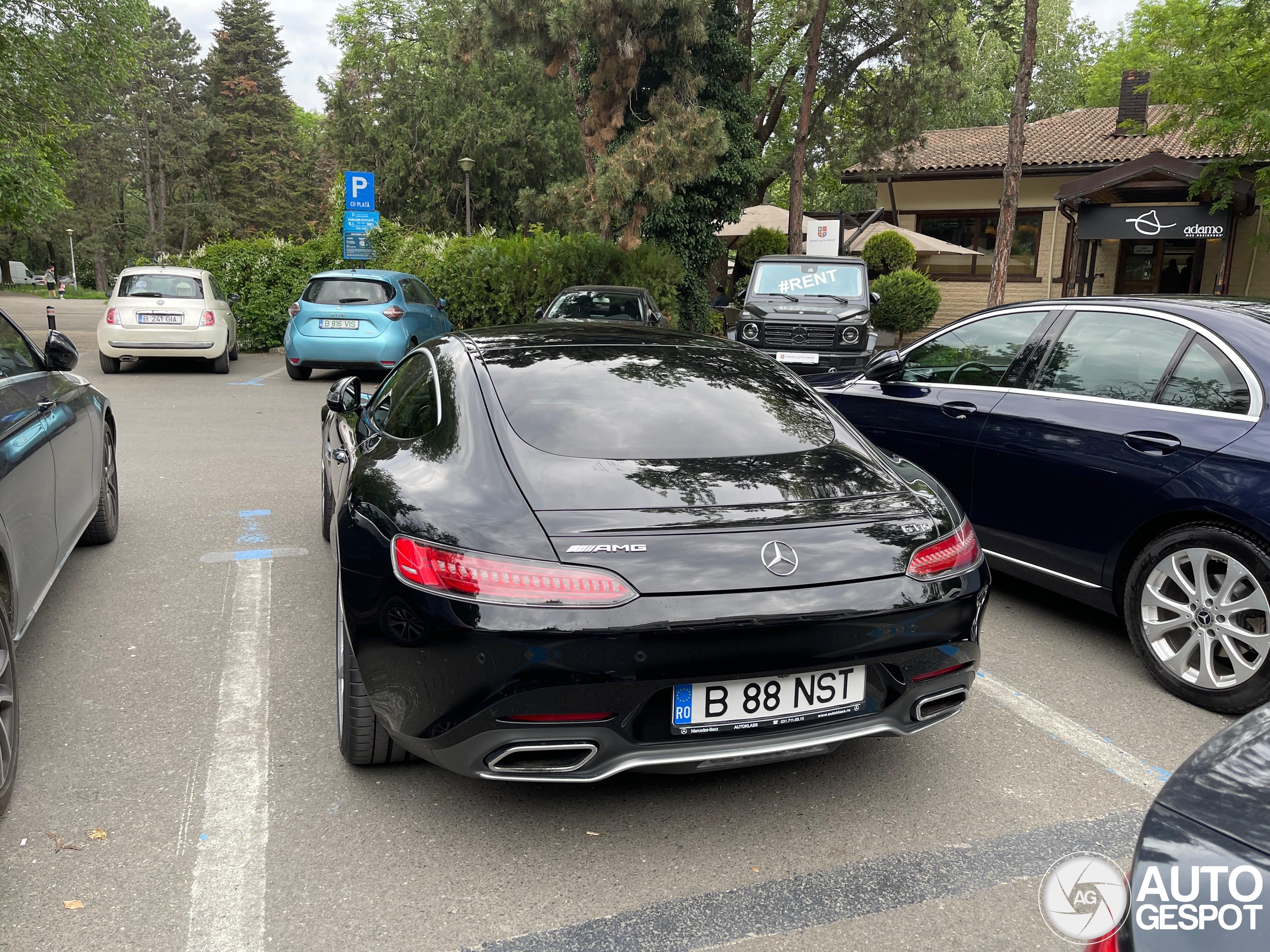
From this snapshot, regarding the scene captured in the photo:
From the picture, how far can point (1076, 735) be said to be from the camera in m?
3.71

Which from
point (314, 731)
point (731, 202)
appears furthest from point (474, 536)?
point (731, 202)

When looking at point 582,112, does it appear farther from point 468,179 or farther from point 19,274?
point 19,274

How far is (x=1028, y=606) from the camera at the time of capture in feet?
17.4

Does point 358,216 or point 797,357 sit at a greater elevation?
point 358,216

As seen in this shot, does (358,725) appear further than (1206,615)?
No

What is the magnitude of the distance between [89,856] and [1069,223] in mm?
28130

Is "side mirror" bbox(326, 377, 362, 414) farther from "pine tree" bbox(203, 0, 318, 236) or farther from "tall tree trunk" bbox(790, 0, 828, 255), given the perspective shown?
"pine tree" bbox(203, 0, 318, 236)

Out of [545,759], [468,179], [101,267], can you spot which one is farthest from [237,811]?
[101,267]

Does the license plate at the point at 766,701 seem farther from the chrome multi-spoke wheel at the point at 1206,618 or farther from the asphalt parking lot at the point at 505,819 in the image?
the chrome multi-spoke wheel at the point at 1206,618

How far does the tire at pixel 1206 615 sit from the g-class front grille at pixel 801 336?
1030 centimetres

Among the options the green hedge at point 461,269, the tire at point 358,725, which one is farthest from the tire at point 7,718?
the green hedge at point 461,269

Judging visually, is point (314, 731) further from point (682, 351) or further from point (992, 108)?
point (992, 108)

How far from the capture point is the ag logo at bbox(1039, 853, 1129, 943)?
4.94ft

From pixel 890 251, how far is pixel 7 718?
2554cm
